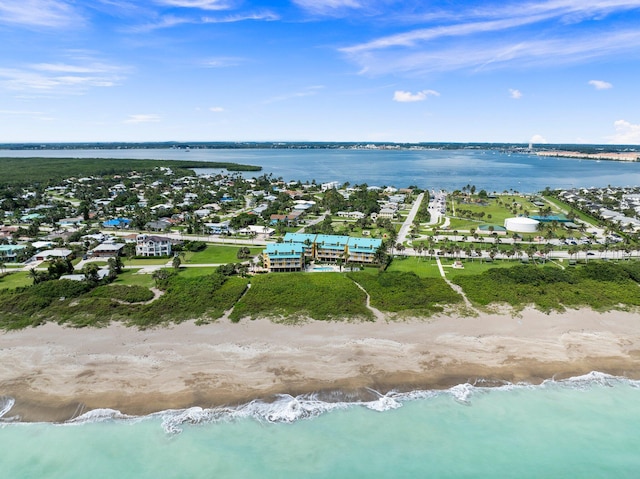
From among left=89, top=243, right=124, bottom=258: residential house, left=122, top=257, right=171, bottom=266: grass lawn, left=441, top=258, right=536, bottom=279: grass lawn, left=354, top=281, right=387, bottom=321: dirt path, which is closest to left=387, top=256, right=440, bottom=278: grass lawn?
left=441, top=258, right=536, bottom=279: grass lawn

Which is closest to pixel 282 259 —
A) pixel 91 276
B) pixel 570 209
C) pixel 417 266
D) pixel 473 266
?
pixel 417 266

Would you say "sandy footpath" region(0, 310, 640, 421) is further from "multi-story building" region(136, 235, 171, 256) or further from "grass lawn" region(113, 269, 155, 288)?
"multi-story building" region(136, 235, 171, 256)

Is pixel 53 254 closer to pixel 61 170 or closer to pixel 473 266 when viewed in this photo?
pixel 473 266

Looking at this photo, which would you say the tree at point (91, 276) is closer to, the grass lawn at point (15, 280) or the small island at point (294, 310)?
the small island at point (294, 310)

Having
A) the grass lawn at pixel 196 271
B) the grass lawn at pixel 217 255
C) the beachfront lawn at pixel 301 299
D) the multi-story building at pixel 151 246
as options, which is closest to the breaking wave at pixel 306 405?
the beachfront lawn at pixel 301 299

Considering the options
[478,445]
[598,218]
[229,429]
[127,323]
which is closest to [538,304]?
[478,445]

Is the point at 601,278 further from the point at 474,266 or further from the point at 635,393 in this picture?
the point at 635,393
